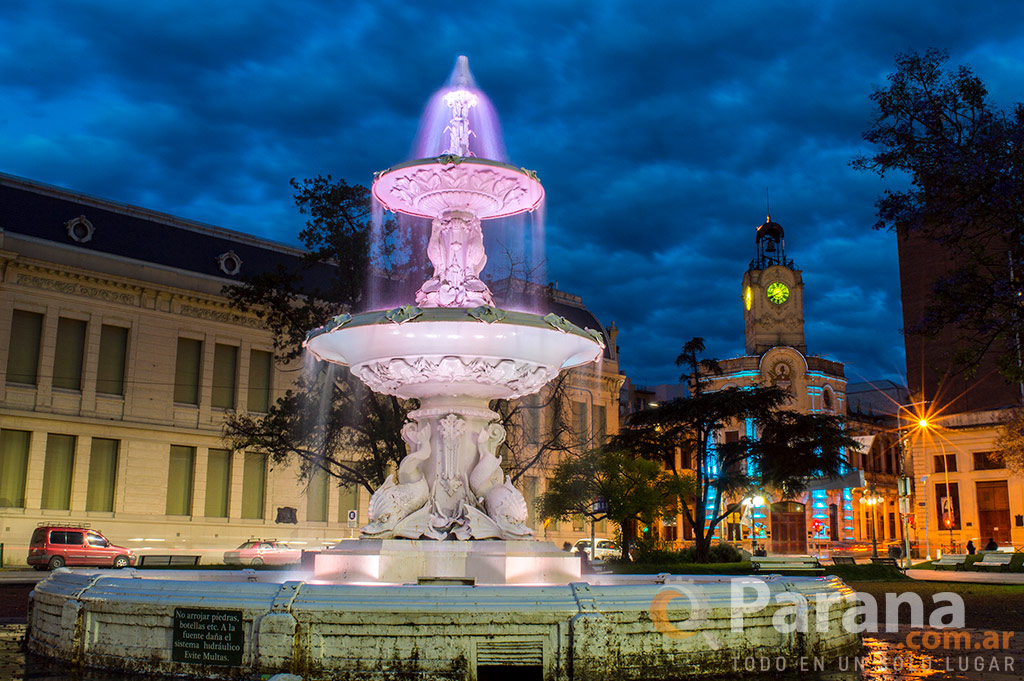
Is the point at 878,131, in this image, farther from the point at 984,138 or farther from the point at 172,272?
the point at 172,272

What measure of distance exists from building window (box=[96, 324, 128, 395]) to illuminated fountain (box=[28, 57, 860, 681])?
2982cm

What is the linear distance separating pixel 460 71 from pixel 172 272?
29.8 m

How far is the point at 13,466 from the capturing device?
3500cm

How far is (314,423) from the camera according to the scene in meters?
25.4

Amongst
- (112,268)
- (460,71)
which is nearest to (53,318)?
(112,268)

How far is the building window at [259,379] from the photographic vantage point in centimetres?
4231

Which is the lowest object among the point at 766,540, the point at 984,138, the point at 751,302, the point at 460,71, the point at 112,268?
the point at 766,540

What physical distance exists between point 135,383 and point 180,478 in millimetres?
4550

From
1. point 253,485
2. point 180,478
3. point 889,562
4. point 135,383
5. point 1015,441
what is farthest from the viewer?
point 253,485

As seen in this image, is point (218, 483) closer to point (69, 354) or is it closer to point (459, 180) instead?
point (69, 354)

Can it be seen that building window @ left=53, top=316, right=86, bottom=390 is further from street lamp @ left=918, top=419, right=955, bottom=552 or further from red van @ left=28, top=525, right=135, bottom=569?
street lamp @ left=918, top=419, right=955, bottom=552

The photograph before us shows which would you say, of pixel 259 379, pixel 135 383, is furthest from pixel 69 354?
pixel 259 379

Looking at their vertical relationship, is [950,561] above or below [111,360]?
below

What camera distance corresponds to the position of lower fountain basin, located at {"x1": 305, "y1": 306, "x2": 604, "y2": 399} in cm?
925
